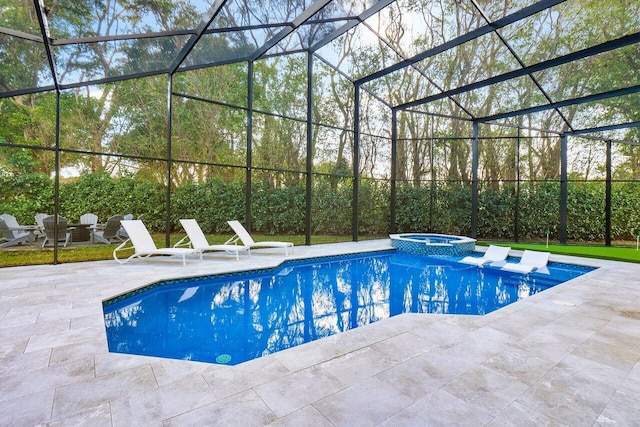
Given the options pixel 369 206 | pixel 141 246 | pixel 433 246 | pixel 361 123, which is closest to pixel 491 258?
pixel 433 246

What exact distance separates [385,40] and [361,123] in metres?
3.92

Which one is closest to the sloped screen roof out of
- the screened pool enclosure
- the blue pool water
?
the screened pool enclosure

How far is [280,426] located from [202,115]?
1276 centimetres

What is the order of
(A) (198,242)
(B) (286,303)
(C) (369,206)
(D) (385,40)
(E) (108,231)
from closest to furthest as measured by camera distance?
(B) (286,303) < (A) (198,242) < (E) (108,231) < (D) (385,40) < (C) (369,206)

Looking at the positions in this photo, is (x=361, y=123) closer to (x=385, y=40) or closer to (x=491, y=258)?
(x=385, y=40)

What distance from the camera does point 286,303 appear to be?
502 cm

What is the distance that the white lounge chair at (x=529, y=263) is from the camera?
7.00 m

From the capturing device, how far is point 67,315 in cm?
355

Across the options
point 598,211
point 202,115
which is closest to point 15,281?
point 202,115

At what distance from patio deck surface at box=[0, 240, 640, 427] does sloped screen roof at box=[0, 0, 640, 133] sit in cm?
423

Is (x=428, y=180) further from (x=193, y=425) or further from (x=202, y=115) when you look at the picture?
(x=193, y=425)

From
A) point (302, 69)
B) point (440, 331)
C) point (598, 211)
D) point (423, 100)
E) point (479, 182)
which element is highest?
point (302, 69)

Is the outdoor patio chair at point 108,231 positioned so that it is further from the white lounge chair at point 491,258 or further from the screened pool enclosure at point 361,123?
the white lounge chair at point 491,258

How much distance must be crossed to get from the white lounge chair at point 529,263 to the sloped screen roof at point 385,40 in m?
4.38
